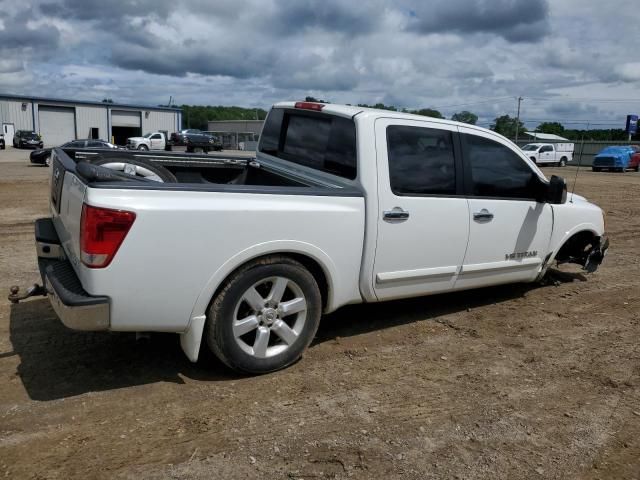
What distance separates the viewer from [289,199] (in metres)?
3.58

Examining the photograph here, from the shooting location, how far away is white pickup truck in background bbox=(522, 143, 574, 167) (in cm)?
4125

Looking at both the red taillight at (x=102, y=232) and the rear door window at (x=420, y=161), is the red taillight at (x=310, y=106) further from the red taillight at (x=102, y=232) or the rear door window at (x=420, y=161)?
the red taillight at (x=102, y=232)

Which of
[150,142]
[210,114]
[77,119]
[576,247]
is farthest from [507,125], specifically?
[210,114]

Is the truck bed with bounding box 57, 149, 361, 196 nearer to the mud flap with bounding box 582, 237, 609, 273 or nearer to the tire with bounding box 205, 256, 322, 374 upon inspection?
the tire with bounding box 205, 256, 322, 374

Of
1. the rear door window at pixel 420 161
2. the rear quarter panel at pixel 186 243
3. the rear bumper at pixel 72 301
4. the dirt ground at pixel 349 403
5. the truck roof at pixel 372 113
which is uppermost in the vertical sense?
the truck roof at pixel 372 113

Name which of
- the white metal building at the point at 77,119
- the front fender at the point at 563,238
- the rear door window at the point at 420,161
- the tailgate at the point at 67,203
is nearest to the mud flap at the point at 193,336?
the tailgate at the point at 67,203

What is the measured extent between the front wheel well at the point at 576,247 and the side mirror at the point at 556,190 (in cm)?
111

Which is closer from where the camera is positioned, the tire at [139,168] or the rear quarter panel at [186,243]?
the rear quarter panel at [186,243]

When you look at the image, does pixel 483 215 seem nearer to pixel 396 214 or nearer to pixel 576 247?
pixel 396 214

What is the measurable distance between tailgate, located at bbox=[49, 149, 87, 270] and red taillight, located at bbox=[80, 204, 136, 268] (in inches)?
6.6

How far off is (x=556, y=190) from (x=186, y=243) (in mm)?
3495

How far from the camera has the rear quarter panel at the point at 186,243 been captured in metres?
3.04

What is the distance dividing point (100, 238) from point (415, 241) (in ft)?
7.53

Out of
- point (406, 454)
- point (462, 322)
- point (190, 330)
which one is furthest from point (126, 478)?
point (462, 322)
